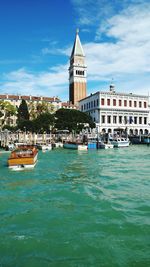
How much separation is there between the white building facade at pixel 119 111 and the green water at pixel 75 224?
59456 mm

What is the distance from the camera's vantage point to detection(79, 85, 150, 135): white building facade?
74.7 m

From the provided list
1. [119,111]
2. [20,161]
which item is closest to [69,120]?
[119,111]

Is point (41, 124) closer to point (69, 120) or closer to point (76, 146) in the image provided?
point (69, 120)

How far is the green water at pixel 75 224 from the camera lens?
22.6ft

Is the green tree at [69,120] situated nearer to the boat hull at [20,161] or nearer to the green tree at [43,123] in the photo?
the green tree at [43,123]

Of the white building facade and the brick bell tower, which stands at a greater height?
the brick bell tower

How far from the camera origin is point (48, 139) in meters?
58.0

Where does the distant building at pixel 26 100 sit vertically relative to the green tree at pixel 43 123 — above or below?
above

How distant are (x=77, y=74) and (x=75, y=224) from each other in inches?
3350

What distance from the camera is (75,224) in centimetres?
911

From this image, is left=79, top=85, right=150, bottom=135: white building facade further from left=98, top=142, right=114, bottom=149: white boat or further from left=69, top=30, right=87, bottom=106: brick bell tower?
left=98, top=142, right=114, bottom=149: white boat

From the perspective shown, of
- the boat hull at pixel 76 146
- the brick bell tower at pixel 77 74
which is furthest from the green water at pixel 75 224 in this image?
the brick bell tower at pixel 77 74

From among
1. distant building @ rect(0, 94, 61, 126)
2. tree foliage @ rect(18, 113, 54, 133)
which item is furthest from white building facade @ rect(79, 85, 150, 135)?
tree foliage @ rect(18, 113, 54, 133)

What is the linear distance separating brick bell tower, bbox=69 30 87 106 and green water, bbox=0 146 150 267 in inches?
2993
